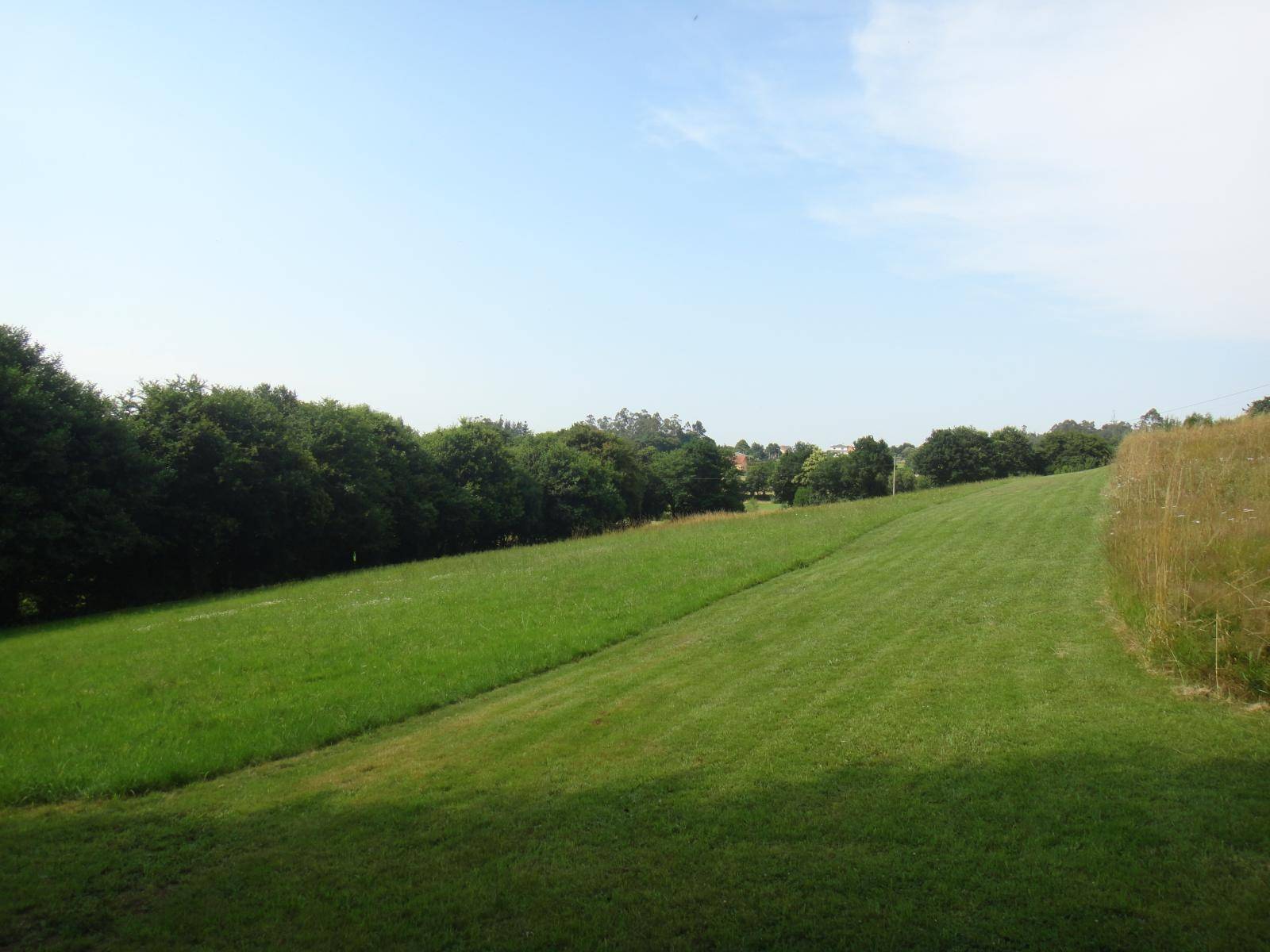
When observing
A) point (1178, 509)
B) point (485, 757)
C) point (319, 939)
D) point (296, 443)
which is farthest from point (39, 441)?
point (1178, 509)

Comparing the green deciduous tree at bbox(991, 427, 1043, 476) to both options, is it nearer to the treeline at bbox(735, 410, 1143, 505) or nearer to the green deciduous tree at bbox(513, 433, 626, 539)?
the treeline at bbox(735, 410, 1143, 505)

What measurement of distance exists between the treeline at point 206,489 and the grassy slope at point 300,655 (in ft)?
16.6

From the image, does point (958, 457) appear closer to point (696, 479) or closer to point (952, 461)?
point (952, 461)

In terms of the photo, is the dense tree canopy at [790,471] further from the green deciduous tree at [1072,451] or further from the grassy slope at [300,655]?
the grassy slope at [300,655]

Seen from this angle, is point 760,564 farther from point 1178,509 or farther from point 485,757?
point 485,757

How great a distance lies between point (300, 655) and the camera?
13844 mm

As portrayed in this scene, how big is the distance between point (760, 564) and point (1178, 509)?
12103 millimetres

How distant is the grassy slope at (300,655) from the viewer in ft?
29.7

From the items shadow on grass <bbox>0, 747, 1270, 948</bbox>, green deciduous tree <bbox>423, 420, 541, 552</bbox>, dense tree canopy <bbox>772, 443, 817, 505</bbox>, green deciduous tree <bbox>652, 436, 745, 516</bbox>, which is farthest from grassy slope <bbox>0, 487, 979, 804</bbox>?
dense tree canopy <bbox>772, 443, 817, 505</bbox>

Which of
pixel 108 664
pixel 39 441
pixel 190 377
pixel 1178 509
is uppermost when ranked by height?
pixel 190 377

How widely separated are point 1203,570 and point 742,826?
594 centimetres

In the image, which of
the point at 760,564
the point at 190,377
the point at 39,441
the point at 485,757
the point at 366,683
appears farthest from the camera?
the point at 190,377

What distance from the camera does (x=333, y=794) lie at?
7.15 m

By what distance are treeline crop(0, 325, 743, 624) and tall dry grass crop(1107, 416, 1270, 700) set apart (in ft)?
98.3
